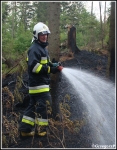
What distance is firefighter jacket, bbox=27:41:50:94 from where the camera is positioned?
403 cm

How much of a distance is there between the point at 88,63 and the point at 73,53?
110 cm

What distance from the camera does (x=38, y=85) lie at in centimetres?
424

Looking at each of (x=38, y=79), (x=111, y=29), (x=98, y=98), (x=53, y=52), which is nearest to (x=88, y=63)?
(x=111, y=29)

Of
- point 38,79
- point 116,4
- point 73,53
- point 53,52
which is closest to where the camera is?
point 38,79

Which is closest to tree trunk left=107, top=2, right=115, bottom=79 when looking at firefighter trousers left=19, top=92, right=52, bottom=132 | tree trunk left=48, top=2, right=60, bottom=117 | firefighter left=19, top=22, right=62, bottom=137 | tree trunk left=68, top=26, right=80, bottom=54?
tree trunk left=48, top=2, right=60, bottom=117

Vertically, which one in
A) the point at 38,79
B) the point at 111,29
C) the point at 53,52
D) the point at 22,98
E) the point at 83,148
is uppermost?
the point at 111,29

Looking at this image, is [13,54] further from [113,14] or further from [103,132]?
[103,132]

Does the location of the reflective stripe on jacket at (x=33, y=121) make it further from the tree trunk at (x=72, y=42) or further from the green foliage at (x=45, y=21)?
the tree trunk at (x=72, y=42)

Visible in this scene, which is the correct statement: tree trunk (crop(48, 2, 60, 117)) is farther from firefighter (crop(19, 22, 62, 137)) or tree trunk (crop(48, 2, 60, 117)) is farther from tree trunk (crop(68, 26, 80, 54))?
tree trunk (crop(68, 26, 80, 54))

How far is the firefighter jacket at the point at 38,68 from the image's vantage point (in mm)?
4029

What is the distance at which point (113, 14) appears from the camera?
20.3ft

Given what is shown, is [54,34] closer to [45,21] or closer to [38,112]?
[38,112]

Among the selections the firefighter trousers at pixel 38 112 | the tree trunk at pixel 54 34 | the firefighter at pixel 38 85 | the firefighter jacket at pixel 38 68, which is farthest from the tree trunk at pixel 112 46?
the firefighter trousers at pixel 38 112

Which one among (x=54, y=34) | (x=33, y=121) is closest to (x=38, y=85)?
(x=33, y=121)
